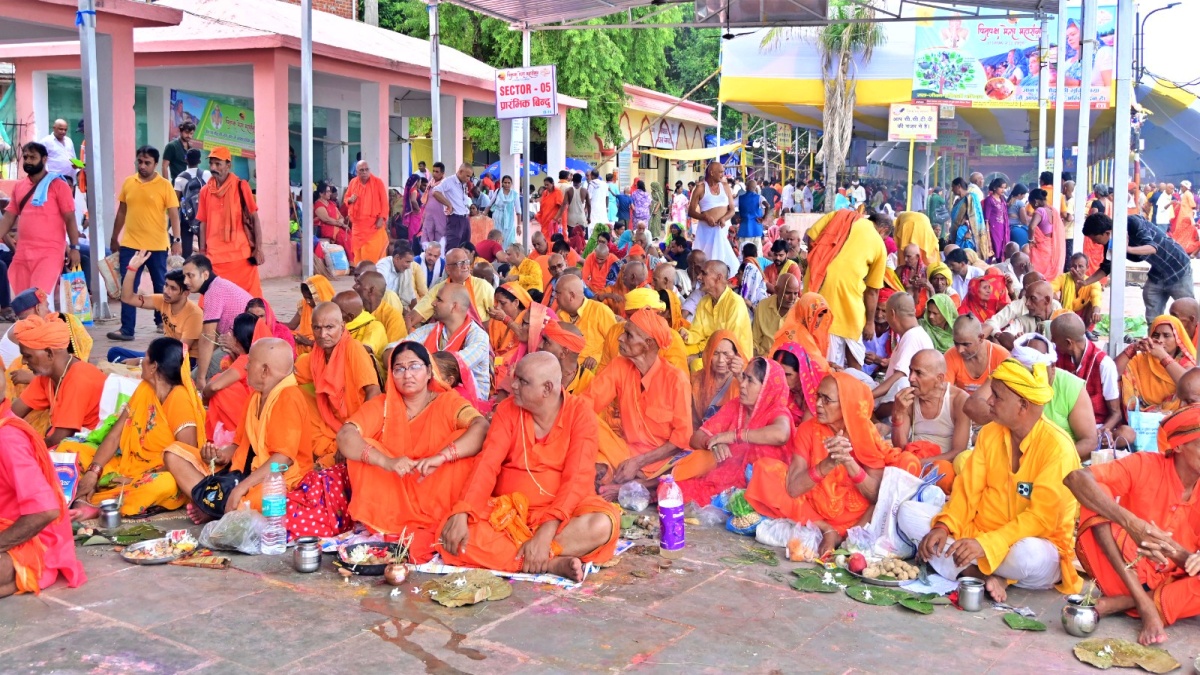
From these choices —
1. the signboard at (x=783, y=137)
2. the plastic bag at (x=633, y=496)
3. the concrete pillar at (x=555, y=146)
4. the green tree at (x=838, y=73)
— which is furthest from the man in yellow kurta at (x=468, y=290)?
the signboard at (x=783, y=137)

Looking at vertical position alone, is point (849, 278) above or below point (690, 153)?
below

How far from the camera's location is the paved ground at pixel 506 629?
3.92m

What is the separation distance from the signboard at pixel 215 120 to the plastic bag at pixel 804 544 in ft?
44.9

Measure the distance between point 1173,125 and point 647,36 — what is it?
50.1 feet

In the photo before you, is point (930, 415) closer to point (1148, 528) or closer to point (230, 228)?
point (1148, 528)

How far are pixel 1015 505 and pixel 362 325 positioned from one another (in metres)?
3.99

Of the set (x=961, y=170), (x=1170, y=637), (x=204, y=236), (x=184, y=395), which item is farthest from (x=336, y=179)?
(x=961, y=170)

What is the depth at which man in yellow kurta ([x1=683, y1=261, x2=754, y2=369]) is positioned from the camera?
771 cm

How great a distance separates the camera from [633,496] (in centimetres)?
607

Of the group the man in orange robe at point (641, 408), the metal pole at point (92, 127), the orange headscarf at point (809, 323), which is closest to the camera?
the man in orange robe at point (641, 408)

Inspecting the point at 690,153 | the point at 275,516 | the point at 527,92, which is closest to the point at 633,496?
the point at 275,516

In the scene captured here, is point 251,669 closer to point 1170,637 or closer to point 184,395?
point 184,395

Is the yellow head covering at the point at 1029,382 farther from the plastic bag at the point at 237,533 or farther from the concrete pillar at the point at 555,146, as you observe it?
the concrete pillar at the point at 555,146

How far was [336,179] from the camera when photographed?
65.2ft
